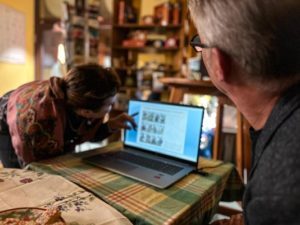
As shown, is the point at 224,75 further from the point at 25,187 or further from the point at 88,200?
the point at 25,187

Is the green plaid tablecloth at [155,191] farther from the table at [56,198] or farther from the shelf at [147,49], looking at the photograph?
the shelf at [147,49]

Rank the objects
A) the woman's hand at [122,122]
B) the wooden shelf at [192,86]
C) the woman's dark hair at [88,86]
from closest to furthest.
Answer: the woman's dark hair at [88,86] → the woman's hand at [122,122] → the wooden shelf at [192,86]

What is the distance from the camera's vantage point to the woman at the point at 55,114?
42.3 inches

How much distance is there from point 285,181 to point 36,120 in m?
0.92

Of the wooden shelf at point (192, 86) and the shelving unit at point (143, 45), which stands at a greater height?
the shelving unit at point (143, 45)

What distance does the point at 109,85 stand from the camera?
48.4 inches

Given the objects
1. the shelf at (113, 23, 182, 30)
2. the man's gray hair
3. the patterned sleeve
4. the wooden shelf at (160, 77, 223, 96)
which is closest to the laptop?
the patterned sleeve

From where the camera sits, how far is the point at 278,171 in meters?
0.45

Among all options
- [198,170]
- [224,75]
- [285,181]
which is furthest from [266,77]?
[198,170]

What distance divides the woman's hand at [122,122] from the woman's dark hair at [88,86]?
14 centimetres

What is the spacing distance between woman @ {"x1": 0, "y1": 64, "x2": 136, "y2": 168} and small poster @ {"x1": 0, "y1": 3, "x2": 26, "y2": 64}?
143cm

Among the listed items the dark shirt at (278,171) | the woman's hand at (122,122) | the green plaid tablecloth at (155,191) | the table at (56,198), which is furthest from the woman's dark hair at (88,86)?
the dark shirt at (278,171)

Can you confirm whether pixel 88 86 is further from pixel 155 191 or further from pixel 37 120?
pixel 155 191

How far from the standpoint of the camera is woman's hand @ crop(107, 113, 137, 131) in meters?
1.28
